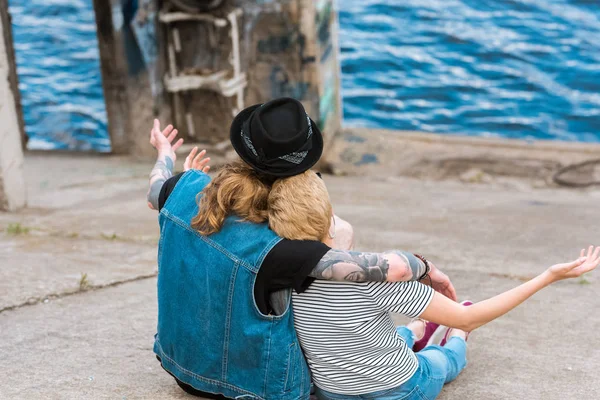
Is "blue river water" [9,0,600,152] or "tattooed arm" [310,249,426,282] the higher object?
"tattooed arm" [310,249,426,282]

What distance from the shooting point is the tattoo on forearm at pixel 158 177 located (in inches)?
102

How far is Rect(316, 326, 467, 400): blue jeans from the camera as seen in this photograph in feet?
7.80

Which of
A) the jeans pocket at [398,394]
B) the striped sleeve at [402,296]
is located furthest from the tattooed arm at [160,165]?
the jeans pocket at [398,394]

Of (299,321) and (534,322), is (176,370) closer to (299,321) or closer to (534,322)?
(299,321)

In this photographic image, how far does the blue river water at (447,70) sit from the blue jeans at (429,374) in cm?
750

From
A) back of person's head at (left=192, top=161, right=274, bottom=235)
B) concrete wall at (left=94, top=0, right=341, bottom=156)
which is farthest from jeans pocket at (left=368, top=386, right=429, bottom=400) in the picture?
concrete wall at (left=94, top=0, right=341, bottom=156)

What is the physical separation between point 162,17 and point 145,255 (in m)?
3.99

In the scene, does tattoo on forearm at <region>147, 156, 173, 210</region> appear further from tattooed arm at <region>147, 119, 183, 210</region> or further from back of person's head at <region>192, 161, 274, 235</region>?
back of person's head at <region>192, 161, 274, 235</region>

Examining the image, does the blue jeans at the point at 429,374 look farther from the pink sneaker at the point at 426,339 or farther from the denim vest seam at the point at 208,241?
the denim vest seam at the point at 208,241

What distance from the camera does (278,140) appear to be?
2.17 meters

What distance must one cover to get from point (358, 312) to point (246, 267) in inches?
13.9

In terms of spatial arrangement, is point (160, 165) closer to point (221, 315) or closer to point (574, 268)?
point (221, 315)

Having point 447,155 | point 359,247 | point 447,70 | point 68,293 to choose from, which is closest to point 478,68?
point 447,70

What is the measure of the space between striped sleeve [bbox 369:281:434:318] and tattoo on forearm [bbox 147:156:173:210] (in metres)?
0.83
